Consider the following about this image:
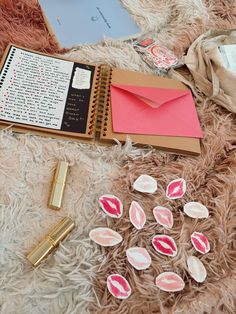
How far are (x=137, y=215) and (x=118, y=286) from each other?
4.5 inches

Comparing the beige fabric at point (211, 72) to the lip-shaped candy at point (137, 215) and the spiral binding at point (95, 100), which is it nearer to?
the spiral binding at point (95, 100)

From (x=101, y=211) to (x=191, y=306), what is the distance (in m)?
0.19

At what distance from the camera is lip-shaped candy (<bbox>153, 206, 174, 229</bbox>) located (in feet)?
1.83

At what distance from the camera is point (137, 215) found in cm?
56

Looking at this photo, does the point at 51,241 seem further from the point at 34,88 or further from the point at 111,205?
the point at 34,88

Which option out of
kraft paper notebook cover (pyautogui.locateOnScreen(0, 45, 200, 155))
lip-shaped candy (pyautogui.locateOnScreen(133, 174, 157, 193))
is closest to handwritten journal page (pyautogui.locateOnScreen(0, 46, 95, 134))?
kraft paper notebook cover (pyautogui.locateOnScreen(0, 45, 200, 155))

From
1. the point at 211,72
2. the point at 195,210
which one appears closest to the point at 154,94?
the point at 211,72

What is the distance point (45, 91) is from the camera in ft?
2.19

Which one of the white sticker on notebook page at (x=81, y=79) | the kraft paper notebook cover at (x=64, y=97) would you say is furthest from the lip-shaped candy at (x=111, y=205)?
the white sticker on notebook page at (x=81, y=79)

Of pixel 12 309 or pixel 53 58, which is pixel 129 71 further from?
pixel 12 309

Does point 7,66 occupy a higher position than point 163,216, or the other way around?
point 7,66

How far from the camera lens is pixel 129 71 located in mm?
749

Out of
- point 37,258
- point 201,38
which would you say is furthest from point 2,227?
point 201,38

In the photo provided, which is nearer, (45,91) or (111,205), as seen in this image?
(111,205)
